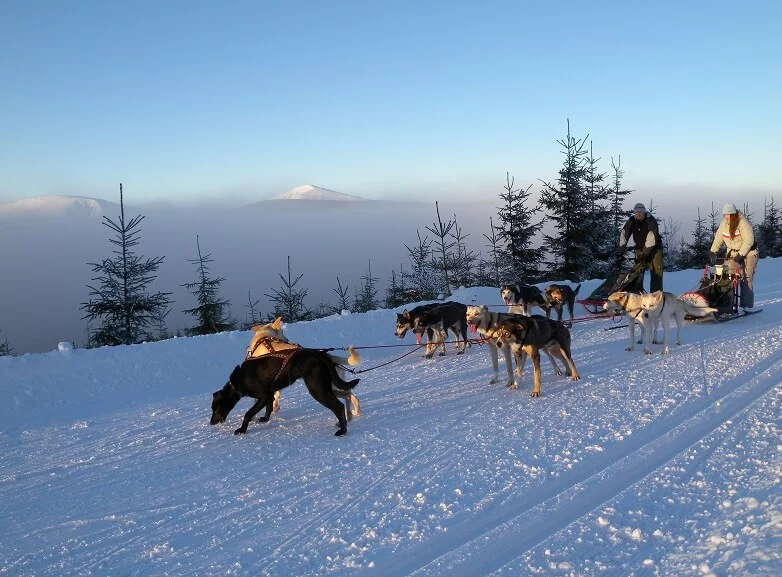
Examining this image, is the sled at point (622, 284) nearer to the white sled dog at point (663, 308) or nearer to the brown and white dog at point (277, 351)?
Answer: the white sled dog at point (663, 308)

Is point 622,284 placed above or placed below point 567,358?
above

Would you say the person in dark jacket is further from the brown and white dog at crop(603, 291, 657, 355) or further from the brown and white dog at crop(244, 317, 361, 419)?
the brown and white dog at crop(244, 317, 361, 419)

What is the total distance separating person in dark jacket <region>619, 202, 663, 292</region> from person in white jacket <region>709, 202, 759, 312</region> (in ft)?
3.05

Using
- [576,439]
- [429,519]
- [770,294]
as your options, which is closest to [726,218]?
[770,294]

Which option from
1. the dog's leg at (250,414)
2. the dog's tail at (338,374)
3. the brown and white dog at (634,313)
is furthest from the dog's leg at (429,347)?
the dog's leg at (250,414)

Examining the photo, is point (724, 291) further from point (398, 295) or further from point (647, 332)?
point (398, 295)

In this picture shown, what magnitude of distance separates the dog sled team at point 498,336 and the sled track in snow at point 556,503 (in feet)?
6.41

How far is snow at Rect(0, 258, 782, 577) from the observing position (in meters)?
3.65

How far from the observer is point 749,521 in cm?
362

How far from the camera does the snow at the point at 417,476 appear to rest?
3.65 metres

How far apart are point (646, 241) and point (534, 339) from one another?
5.32 metres

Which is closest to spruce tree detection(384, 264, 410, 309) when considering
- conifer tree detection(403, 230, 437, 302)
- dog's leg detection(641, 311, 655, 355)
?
conifer tree detection(403, 230, 437, 302)

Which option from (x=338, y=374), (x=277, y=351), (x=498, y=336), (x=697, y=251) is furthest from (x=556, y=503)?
(x=697, y=251)

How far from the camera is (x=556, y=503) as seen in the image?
4180 millimetres
